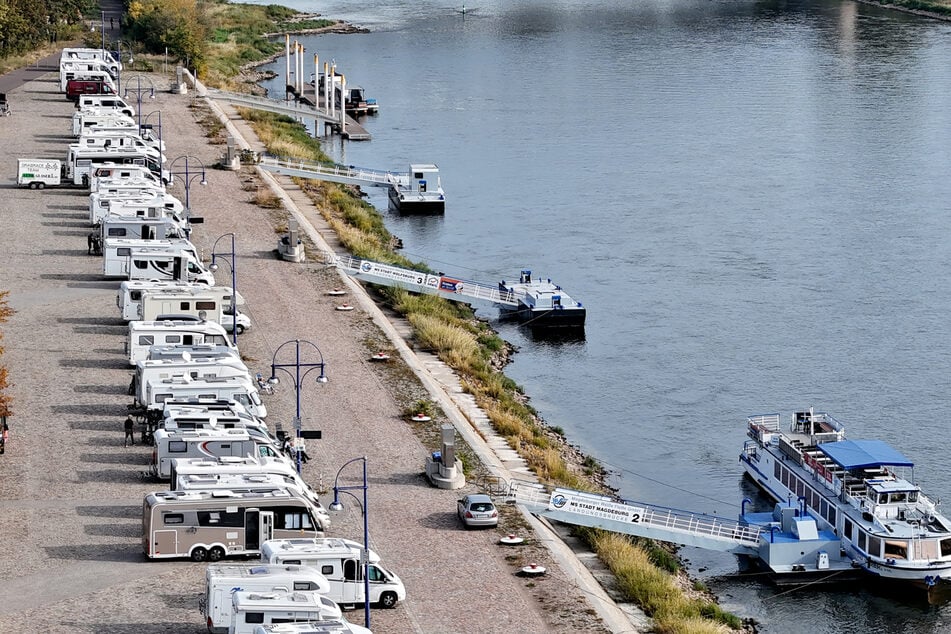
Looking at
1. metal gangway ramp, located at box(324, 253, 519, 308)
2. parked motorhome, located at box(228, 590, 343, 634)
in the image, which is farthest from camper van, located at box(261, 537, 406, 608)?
metal gangway ramp, located at box(324, 253, 519, 308)

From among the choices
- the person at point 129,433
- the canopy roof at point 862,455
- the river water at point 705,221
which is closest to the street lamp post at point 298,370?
the person at point 129,433

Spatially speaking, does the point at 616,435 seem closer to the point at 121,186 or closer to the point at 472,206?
the point at 121,186

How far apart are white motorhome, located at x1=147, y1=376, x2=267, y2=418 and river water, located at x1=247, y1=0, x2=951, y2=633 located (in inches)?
487

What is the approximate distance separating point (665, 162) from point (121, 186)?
3886 cm

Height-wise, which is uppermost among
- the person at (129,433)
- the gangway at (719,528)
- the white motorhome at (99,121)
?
the white motorhome at (99,121)

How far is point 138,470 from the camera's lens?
140 ft

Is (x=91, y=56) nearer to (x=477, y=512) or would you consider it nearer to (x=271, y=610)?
(x=477, y=512)

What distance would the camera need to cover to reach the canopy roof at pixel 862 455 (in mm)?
46781

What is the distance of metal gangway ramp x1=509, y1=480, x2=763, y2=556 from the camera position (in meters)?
43.4

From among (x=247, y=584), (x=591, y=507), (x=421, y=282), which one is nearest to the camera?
(x=247, y=584)

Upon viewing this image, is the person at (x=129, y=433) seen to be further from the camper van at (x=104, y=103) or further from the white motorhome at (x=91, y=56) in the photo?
the white motorhome at (x=91, y=56)

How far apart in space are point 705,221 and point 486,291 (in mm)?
19349

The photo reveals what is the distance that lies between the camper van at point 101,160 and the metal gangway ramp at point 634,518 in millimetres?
37642

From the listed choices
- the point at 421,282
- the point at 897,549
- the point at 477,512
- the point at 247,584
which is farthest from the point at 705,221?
the point at 247,584
